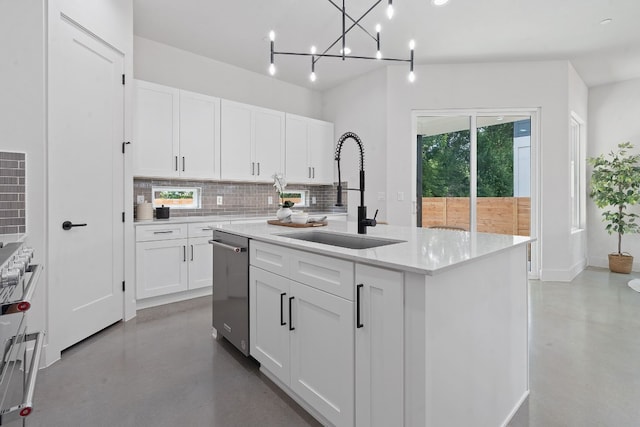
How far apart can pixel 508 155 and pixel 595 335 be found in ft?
9.33

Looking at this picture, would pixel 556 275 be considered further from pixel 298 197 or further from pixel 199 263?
pixel 199 263

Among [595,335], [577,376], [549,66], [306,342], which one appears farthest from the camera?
[549,66]

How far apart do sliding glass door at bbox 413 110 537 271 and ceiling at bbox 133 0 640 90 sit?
86 cm

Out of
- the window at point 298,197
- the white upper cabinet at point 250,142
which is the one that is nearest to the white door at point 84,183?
the white upper cabinet at point 250,142

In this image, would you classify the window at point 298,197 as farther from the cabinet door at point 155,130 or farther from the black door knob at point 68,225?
the black door knob at point 68,225

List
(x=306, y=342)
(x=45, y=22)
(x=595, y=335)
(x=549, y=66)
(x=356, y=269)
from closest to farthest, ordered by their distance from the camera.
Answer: (x=356, y=269), (x=306, y=342), (x=45, y=22), (x=595, y=335), (x=549, y=66)

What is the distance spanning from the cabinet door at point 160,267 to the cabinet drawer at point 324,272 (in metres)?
2.29

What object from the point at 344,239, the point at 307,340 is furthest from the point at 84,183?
A: the point at 307,340

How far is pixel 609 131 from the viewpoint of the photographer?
5363 millimetres

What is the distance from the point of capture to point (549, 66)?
14.8 ft

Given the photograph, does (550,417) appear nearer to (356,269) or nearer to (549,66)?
(356,269)

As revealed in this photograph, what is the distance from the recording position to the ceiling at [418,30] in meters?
3.29

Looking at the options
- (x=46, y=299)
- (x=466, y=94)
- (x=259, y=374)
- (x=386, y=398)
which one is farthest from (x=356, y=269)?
(x=466, y=94)

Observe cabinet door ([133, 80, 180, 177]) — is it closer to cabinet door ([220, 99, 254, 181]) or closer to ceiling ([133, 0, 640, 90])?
cabinet door ([220, 99, 254, 181])
